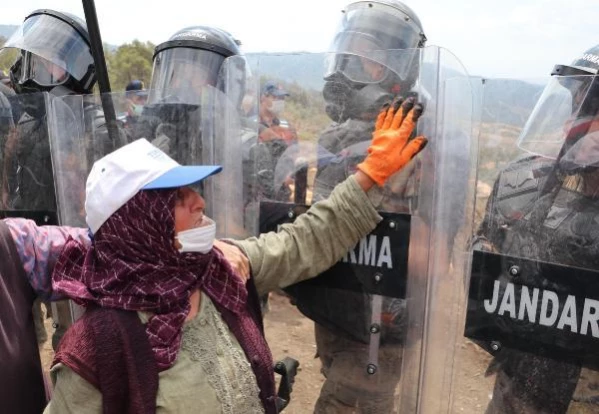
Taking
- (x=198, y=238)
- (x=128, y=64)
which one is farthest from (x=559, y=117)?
(x=128, y=64)

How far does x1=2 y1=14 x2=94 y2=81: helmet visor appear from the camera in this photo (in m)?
3.75

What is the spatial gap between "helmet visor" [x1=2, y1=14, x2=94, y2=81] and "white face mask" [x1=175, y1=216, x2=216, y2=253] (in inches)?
109

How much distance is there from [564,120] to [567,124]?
0.09 feet

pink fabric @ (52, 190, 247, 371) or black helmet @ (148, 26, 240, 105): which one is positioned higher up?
black helmet @ (148, 26, 240, 105)

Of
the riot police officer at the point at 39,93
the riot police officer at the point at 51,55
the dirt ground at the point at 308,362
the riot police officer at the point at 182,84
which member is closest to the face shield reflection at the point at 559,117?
the dirt ground at the point at 308,362

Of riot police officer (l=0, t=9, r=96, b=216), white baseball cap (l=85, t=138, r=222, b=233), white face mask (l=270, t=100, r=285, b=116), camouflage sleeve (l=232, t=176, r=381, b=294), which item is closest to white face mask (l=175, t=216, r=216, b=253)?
white baseball cap (l=85, t=138, r=222, b=233)

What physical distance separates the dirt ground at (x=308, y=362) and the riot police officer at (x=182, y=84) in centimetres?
102

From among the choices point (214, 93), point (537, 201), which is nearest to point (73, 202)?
point (214, 93)

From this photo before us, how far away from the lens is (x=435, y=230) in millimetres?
1892

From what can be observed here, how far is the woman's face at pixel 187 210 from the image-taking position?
1569 mm

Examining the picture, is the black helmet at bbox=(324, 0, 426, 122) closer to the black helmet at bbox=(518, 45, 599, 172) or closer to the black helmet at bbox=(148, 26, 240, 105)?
the black helmet at bbox=(518, 45, 599, 172)

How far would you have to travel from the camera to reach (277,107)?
214cm

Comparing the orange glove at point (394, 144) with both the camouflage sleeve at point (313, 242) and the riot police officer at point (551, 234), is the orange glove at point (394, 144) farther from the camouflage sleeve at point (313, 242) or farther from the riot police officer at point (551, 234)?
the riot police officer at point (551, 234)

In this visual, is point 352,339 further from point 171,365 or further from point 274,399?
point 171,365
